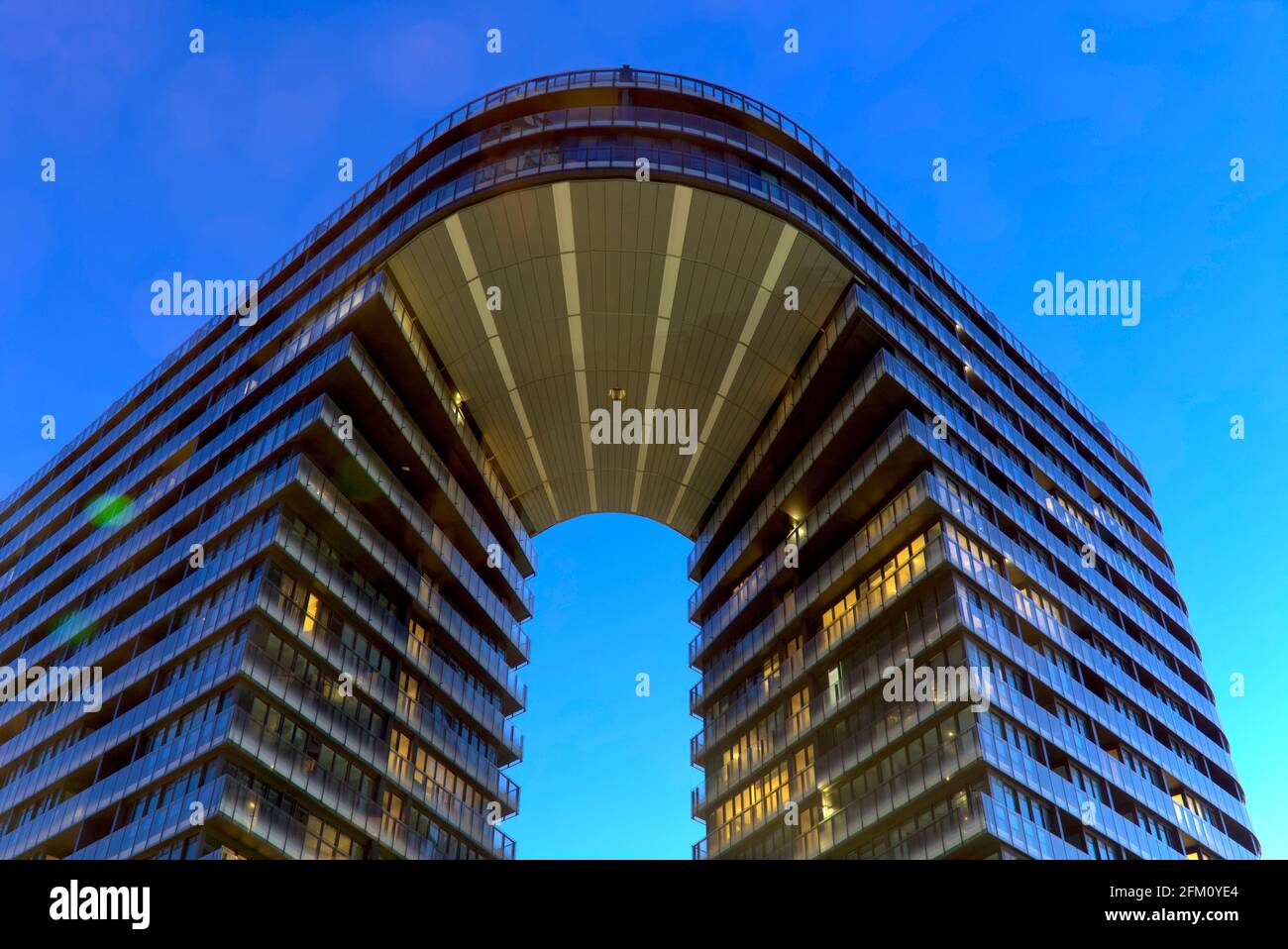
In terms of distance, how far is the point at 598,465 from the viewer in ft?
211

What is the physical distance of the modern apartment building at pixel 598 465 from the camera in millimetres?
44000

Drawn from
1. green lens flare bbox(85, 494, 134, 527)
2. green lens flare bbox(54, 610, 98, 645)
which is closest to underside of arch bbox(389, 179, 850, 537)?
green lens flare bbox(85, 494, 134, 527)

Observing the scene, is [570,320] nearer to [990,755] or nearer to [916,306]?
[916,306]

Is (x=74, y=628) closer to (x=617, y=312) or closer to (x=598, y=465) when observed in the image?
(x=598, y=465)

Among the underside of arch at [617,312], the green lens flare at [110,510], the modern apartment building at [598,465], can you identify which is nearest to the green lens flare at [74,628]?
the modern apartment building at [598,465]

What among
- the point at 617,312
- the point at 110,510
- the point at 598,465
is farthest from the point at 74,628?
the point at 617,312

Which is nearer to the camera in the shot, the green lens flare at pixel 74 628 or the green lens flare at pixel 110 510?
the green lens flare at pixel 74 628

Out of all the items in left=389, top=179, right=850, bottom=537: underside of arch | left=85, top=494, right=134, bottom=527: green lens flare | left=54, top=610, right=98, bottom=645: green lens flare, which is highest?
left=389, top=179, right=850, bottom=537: underside of arch

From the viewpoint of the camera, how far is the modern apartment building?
4400 cm

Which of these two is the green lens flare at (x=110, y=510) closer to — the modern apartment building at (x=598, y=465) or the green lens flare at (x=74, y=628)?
the modern apartment building at (x=598, y=465)

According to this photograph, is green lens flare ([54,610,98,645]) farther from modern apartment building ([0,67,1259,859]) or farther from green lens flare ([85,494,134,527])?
green lens flare ([85,494,134,527])

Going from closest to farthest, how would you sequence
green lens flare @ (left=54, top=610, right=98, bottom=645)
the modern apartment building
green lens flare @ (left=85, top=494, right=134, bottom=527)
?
the modern apartment building, green lens flare @ (left=54, top=610, right=98, bottom=645), green lens flare @ (left=85, top=494, right=134, bottom=527)
